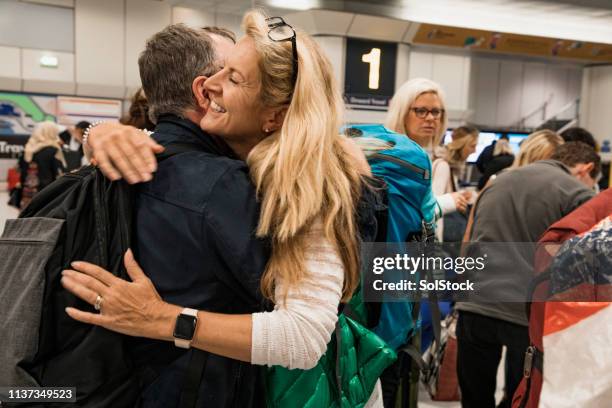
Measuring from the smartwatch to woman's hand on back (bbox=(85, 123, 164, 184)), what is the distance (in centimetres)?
29

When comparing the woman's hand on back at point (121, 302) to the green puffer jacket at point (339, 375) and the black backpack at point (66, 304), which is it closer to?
the black backpack at point (66, 304)

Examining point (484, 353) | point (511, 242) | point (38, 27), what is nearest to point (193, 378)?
point (511, 242)

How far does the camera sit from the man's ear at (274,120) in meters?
1.31

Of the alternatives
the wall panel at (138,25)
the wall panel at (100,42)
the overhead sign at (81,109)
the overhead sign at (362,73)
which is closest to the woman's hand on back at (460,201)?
the overhead sign at (362,73)

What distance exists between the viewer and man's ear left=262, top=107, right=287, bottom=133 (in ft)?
4.31

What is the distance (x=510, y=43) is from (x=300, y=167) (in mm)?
5932

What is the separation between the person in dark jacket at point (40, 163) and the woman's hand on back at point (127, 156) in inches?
235

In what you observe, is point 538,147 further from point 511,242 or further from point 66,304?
point 66,304

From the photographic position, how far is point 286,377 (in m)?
1.34

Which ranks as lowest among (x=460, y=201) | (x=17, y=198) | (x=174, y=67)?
(x=17, y=198)

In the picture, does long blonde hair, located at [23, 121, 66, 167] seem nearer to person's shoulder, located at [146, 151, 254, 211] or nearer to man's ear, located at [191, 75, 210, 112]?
man's ear, located at [191, 75, 210, 112]

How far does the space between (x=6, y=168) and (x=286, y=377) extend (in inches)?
428

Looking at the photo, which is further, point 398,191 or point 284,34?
point 398,191

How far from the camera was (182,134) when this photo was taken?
4.23 ft
